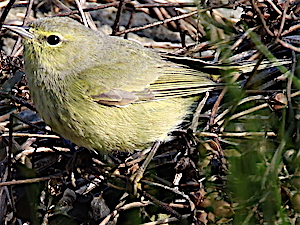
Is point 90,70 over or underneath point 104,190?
over

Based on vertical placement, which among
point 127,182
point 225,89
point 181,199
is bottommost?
point 181,199

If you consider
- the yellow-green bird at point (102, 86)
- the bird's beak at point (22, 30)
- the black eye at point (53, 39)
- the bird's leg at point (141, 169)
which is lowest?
the bird's leg at point (141, 169)

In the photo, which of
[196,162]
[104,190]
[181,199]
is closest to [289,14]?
[196,162]

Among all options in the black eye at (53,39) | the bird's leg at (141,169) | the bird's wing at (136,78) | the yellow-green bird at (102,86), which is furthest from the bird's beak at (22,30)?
the bird's leg at (141,169)

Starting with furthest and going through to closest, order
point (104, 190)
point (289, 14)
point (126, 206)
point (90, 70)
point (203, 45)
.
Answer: point (203, 45)
point (289, 14)
point (90, 70)
point (104, 190)
point (126, 206)

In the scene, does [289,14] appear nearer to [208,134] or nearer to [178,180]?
[208,134]

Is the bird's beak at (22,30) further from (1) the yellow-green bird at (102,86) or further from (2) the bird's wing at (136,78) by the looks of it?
(2) the bird's wing at (136,78)

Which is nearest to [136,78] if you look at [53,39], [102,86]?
[102,86]

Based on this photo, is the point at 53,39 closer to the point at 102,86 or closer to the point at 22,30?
the point at 22,30

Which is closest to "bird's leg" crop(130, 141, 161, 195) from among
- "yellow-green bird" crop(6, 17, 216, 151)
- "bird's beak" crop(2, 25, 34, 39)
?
"yellow-green bird" crop(6, 17, 216, 151)
